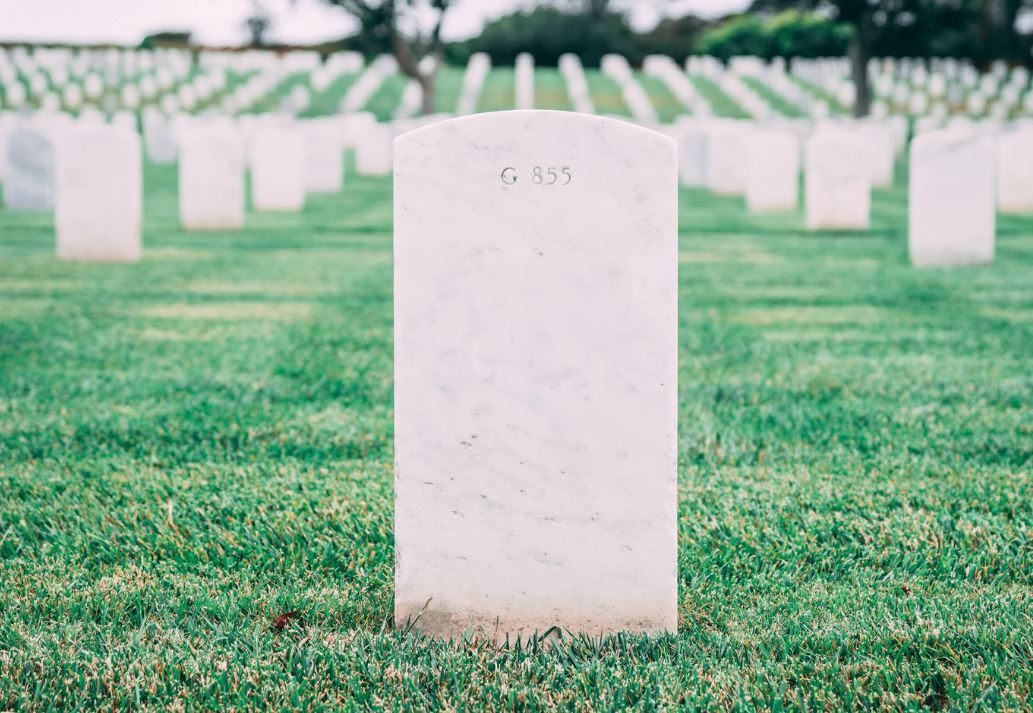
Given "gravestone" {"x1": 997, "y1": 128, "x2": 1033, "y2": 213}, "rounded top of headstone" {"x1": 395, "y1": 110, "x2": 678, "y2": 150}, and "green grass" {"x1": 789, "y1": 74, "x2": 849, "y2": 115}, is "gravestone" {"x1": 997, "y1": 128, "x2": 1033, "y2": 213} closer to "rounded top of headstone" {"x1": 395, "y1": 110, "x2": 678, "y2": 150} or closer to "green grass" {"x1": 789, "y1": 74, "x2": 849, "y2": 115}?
"rounded top of headstone" {"x1": 395, "y1": 110, "x2": 678, "y2": 150}

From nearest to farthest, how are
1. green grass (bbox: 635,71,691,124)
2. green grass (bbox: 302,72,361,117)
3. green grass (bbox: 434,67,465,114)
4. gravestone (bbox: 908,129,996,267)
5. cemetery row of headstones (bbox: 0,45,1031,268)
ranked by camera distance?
gravestone (bbox: 908,129,996,267) → cemetery row of headstones (bbox: 0,45,1031,268) → green grass (bbox: 635,71,691,124) → green grass (bbox: 302,72,361,117) → green grass (bbox: 434,67,465,114)

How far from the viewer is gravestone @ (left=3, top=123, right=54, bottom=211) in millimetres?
15156

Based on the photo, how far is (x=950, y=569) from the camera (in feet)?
9.86

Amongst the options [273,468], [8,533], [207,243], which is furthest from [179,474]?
[207,243]

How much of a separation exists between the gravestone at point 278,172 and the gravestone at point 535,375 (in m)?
13.1

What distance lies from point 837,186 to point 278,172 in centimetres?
672

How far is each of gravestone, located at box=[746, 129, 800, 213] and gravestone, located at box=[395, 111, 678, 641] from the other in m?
13.1

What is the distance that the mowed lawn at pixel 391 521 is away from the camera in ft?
7.84

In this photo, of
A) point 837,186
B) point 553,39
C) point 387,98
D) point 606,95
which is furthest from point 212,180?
point 553,39

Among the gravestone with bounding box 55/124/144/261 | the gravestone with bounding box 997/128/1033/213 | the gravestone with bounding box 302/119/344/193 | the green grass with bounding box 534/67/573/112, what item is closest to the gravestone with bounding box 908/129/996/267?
the gravestone with bounding box 997/128/1033/213

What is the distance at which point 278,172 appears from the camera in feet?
49.9

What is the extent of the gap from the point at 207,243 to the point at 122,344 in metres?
5.44

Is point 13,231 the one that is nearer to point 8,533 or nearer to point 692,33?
point 8,533

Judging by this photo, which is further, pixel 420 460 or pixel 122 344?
pixel 122 344
